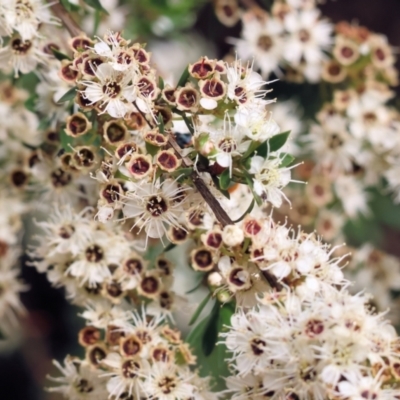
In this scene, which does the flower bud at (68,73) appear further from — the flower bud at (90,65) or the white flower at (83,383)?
the white flower at (83,383)

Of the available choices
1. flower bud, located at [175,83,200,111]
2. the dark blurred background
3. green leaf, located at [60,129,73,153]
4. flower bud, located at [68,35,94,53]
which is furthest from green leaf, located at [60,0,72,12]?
the dark blurred background

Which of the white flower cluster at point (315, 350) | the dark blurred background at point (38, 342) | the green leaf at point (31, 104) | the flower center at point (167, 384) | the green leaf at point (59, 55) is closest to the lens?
the white flower cluster at point (315, 350)

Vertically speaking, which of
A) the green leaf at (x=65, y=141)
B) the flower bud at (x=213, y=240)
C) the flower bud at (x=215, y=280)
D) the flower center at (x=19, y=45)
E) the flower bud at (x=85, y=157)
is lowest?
the flower bud at (x=215, y=280)

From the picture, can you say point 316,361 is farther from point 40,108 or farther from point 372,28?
point 372,28

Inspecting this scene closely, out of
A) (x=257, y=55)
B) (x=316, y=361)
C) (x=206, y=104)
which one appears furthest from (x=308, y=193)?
(x=316, y=361)

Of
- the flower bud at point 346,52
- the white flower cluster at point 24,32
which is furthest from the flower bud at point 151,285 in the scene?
the flower bud at point 346,52

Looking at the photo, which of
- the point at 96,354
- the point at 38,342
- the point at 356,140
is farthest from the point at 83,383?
the point at 38,342
